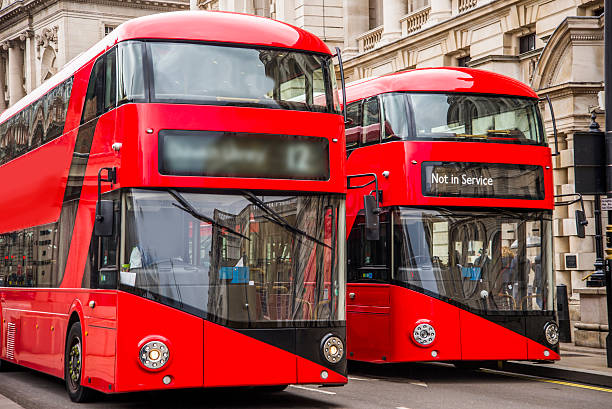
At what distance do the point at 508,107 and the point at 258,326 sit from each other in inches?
237

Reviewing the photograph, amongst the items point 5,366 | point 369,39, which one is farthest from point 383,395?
point 369,39

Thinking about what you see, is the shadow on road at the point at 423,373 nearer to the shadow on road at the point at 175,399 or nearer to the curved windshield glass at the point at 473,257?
the curved windshield glass at the point at 473,257

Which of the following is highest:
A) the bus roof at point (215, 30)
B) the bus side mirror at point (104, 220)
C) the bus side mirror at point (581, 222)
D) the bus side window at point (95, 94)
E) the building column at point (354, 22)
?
the building column at point (354, 22)

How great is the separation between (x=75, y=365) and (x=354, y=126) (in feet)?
19.6

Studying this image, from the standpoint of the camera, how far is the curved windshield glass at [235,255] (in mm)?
10992

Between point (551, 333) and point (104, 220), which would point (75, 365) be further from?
point (551, 333)

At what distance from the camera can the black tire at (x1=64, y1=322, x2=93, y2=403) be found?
1235 cm

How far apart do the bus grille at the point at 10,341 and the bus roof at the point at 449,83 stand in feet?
20.5

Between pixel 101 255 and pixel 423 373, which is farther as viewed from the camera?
pixel 423 373

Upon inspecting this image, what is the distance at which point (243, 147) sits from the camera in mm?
11367

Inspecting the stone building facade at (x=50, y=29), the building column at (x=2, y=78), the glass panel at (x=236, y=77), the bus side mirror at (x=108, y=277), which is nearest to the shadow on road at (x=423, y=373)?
the glass panel at (x=236, y=77)

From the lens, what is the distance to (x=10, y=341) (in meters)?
Result: 16.4

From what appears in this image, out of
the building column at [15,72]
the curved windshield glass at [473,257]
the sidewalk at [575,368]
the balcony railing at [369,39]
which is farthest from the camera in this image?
the building column at [15,72]

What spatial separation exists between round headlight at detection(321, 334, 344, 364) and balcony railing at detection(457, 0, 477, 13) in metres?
18.6
